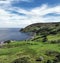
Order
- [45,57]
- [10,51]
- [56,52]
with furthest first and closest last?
[10,51] → [56,52] → [45,57]

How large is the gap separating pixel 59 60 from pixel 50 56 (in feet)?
16.7

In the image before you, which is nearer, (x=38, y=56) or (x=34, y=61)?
(x=34, y=61)

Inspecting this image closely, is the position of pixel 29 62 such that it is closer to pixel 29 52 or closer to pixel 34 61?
pixel 34 61

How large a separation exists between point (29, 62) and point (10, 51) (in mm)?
14431

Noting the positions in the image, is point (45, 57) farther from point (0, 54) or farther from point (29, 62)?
point (0, 54)

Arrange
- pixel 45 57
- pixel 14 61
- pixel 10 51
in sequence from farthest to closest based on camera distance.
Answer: pixel 10 51
pixel 45 57
pixel 14 61

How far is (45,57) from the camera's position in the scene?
5519 cm

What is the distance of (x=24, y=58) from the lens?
50.8m

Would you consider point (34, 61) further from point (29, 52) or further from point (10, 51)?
point (10, 51)

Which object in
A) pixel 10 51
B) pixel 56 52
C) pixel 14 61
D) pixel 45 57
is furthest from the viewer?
pixel 10 51

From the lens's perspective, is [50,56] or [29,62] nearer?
[29,62]

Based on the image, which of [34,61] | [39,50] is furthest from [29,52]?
[34,61]

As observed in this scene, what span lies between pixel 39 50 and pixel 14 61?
46.5ft

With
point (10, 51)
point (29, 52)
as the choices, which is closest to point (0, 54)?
point (10, 51)
